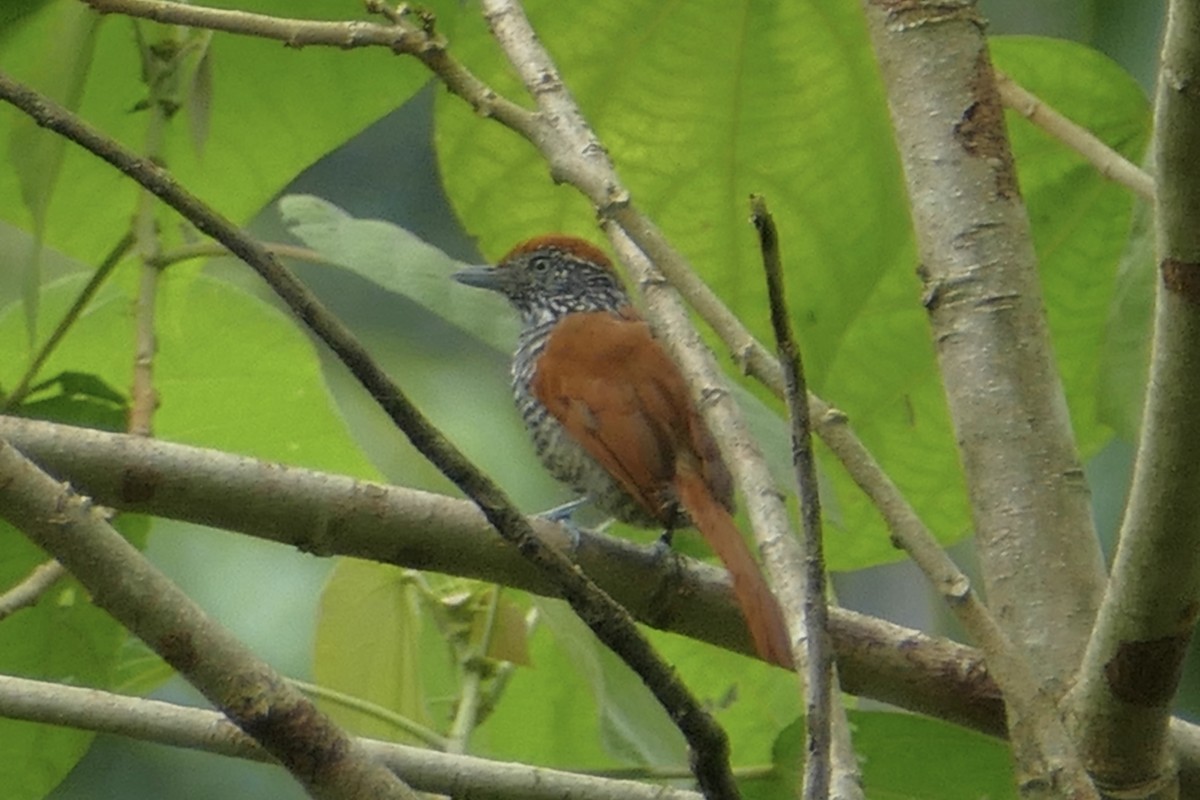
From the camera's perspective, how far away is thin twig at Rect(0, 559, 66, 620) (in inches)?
67.8

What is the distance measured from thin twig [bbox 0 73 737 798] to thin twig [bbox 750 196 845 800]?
0.17ft

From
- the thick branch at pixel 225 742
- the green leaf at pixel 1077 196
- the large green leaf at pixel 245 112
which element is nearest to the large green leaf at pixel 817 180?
the green leaf at pixel 1077 196

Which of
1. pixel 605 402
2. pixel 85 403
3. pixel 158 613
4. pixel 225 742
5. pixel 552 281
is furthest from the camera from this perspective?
pixel 552 281

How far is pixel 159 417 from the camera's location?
2.55m

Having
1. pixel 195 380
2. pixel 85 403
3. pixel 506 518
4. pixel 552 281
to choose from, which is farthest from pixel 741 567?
pixel 552 281

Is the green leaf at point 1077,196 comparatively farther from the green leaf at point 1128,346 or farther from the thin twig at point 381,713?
the thin twig at point 381,713

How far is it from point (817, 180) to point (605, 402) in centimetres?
56

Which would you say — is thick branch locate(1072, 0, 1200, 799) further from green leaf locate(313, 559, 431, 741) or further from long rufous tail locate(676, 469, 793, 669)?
green leaf locate(313, 559, 431, 741)

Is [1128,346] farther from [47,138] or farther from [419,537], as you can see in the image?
[47,138]

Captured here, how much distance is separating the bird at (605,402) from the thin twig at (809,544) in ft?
3.05

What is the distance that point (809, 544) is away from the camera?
1.07 m

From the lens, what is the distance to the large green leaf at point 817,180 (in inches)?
91.4

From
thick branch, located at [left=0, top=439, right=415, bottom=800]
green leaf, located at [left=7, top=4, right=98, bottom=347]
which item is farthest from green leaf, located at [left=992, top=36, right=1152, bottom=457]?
thick branch, located at [left=0, top=439, right=415, bottom=800]

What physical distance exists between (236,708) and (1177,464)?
0.59 meters
